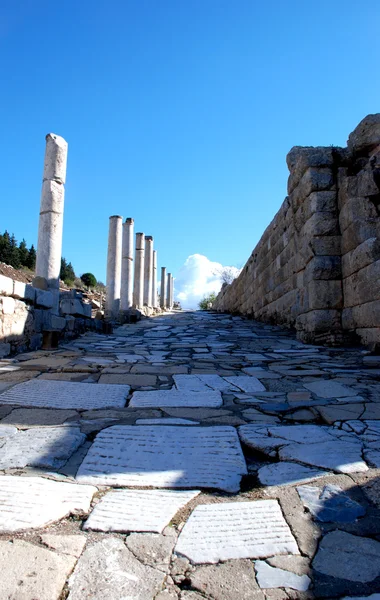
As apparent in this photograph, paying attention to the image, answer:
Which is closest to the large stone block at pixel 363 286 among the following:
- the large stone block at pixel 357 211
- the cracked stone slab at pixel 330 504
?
the large stone block at pixel 357 211

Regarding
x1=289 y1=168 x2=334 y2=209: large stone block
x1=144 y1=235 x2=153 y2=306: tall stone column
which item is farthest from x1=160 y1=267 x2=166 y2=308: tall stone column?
x1=289 y1=168 x2=334 y2=209: large stone block

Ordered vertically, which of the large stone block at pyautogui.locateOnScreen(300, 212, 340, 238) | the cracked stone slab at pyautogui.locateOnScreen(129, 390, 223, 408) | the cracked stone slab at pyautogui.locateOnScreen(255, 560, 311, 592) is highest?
the large stone block at pyautogui.locateOnScreen(300, 212, 340, 238)

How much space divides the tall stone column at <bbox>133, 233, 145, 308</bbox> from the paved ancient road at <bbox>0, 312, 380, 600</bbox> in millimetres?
13490

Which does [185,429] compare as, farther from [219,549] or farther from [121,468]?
[219,549]

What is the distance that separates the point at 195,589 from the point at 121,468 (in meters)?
1.01

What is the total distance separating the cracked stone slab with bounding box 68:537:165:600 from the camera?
127cm

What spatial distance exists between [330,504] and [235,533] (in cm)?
49

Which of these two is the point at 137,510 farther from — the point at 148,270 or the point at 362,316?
the point at 148,270

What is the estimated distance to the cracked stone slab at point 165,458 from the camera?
209cm

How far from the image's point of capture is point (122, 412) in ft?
10.5

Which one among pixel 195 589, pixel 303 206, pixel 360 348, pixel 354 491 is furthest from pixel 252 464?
pixel 303 206

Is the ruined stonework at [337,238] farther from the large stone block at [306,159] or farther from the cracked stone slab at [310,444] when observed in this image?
the cracked stone slab at [310,444]

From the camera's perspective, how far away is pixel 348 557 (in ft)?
4.75

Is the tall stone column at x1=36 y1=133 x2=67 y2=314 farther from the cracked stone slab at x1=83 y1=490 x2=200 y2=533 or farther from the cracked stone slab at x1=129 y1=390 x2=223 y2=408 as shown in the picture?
the cracked stone slab at x1=83 y1=490 x2=200 y2=533
